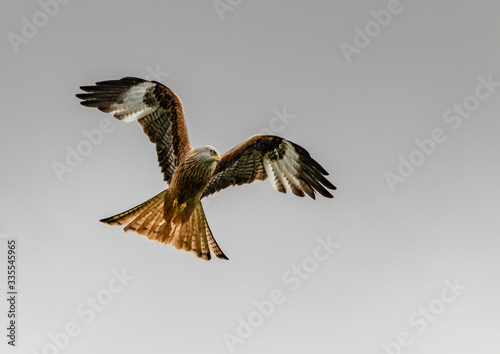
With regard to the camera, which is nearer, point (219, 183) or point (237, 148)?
point (237, 148)

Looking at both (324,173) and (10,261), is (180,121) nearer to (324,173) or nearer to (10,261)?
(324,173)

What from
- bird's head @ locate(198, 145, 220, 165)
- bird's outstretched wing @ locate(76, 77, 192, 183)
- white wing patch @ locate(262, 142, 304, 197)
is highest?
bird's outstretched wing @ locate(76, 77, 192, 183)

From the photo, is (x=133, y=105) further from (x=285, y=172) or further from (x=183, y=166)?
(x=285, y=172)

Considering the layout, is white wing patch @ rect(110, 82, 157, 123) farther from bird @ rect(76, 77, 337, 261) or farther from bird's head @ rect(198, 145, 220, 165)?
bird's head @ rect(198, 145, 220, 165)

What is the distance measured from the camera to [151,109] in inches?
396

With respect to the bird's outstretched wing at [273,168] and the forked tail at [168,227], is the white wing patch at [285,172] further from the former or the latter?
the forked tail at [168,227]

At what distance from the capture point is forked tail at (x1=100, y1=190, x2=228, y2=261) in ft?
31.1

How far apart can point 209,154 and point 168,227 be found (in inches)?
50.9

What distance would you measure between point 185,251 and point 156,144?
1730 millimetres

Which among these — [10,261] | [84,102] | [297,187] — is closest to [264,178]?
[297,187]

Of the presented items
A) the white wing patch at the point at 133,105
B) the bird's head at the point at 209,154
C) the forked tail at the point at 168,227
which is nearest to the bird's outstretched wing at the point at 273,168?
the bird's head at the point at 209,154

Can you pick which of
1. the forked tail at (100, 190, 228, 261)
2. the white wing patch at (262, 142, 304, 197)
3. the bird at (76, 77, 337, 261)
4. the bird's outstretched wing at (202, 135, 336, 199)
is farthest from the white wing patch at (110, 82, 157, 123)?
the white wing patch at (262, 142, 304, 197)

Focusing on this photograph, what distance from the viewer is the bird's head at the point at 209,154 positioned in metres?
9.18

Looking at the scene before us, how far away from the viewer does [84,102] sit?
9.71 meters
